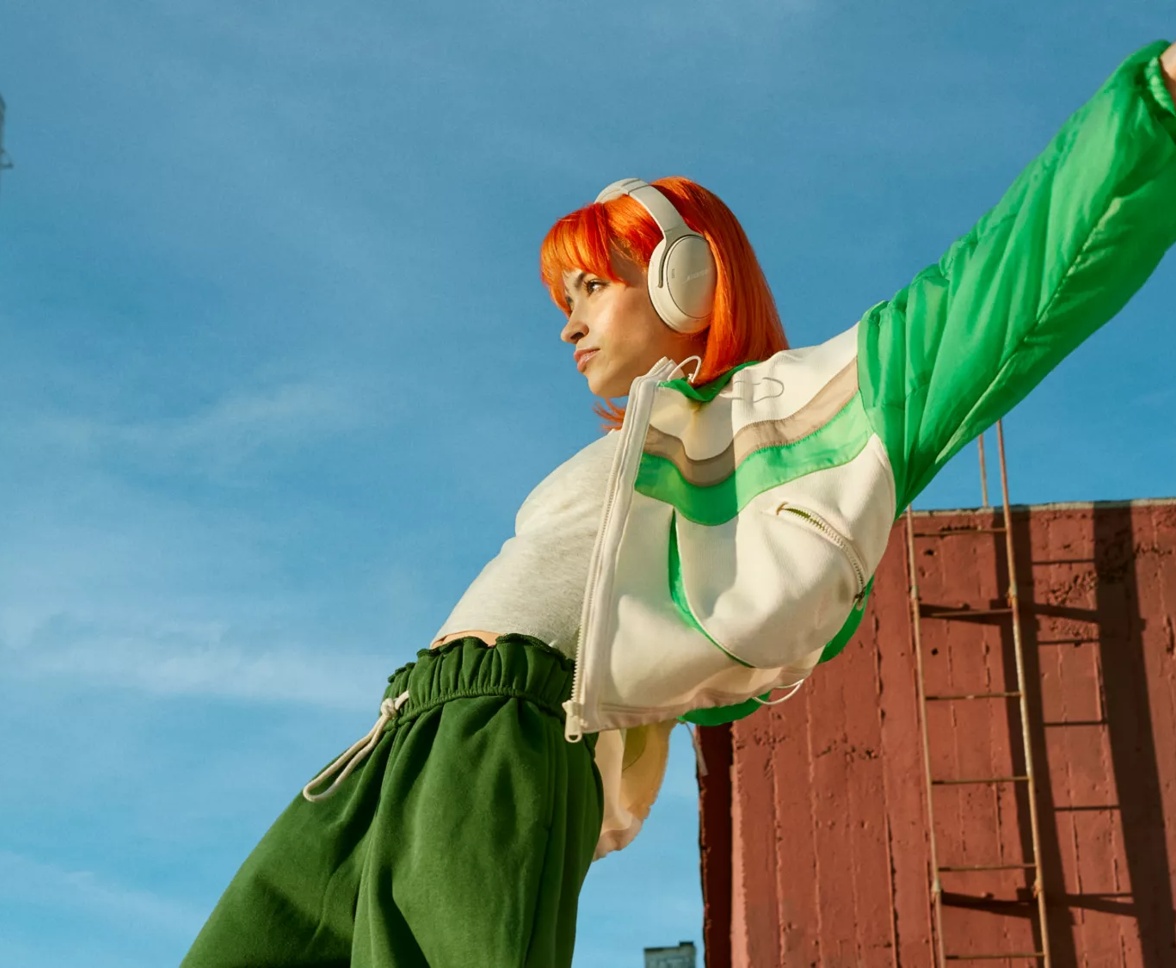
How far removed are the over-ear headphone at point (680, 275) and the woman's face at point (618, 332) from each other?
0.12ft

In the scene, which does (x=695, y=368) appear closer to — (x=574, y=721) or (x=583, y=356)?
(x=583, y=356)

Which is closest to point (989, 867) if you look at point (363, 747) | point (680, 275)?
point (680, 275)

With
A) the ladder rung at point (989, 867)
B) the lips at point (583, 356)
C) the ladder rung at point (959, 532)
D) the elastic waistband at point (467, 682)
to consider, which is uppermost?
the ladder rung at point (959, 532)

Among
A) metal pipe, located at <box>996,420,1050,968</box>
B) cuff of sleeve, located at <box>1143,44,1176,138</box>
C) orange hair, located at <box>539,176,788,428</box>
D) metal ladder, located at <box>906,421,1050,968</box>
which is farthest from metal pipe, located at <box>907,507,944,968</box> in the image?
cuff of sleeve, located at <box>1143,44,1176,138</box>

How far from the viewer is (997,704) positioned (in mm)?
9391

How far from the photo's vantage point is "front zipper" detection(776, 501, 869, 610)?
255 cm

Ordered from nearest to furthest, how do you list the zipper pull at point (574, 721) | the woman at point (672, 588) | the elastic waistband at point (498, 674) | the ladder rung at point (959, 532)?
the woman at point (672, 588)
the zipper pull at point (574, 721)
the elastic waistband at point (498, 674)
the ladder rung at point (959, 532)

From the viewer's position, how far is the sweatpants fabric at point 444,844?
2.44 metres

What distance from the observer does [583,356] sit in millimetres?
3217

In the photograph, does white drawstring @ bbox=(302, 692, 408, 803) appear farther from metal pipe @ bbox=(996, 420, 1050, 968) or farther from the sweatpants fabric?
metal pipe @ bbox=(996, 420, 1050, 968)

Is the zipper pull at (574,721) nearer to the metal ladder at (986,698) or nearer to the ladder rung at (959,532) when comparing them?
the metal ladder at (986,698)

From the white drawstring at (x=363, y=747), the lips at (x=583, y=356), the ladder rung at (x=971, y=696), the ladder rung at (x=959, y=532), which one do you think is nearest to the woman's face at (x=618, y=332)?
the lips at (x=583, y=356)

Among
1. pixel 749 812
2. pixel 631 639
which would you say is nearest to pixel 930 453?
pixel 631 639

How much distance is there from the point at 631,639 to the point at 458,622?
42 cm
